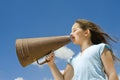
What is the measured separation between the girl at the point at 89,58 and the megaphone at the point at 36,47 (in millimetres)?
147

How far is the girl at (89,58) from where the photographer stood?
6172 millimetres

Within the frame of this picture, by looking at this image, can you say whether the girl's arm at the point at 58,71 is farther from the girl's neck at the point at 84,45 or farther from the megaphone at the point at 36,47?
the girl's neck at the point at 84,45

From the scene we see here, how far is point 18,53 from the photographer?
6.47m

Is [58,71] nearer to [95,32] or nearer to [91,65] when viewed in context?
[91,65]

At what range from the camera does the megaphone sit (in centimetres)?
646

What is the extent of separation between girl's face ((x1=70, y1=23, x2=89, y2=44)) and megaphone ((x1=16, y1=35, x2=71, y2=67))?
15cm

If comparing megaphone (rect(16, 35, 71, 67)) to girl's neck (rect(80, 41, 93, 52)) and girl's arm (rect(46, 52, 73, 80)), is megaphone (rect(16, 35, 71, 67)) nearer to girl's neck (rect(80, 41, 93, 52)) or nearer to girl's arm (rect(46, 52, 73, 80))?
girl's arm (rect(46, 52, 73, 80))

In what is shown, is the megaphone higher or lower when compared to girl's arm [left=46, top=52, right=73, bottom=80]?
higher

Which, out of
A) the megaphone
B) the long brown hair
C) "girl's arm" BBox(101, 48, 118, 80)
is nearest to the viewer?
"girl's arm" BBox(101, 48, 118, 80)

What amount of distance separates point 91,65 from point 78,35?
0.66 m

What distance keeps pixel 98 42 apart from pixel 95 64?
662 millimetres

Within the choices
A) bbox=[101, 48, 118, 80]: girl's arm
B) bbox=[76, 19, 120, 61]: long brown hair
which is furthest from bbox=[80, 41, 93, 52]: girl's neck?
bbox=[101, 48, 118, 80]: girl's arm

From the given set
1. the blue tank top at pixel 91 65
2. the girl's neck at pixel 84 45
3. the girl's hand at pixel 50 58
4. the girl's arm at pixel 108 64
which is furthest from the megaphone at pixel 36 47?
the girl's arm at pixel 108 64

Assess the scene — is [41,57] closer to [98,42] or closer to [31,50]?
[31,50]
